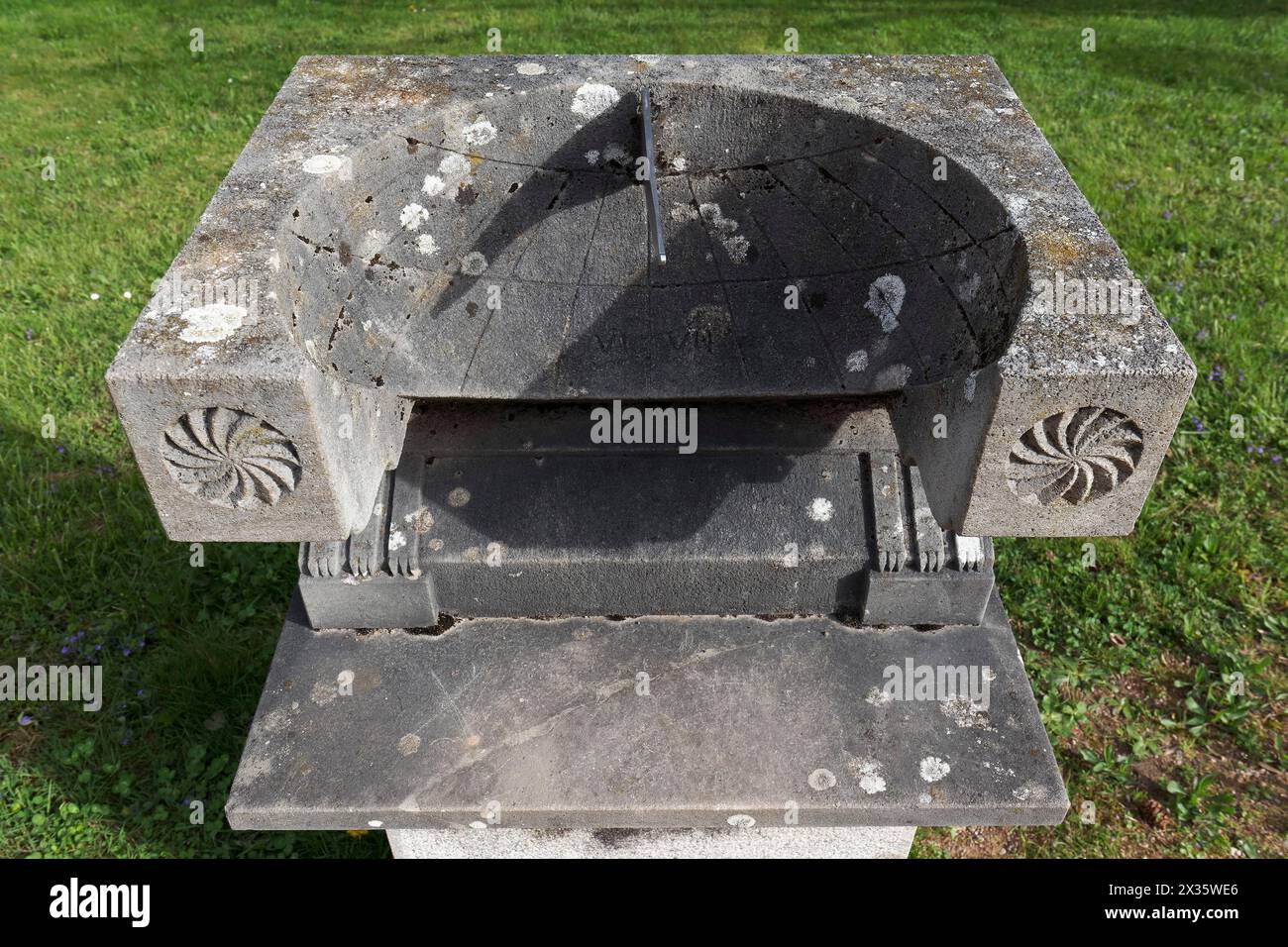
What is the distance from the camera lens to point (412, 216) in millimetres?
2938

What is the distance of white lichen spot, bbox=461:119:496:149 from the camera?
2.95 meters

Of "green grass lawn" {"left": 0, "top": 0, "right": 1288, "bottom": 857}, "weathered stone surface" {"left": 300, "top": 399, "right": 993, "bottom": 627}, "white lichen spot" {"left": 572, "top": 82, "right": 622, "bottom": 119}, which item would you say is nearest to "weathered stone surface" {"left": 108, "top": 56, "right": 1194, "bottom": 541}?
"white lichen spot" {"left": 572, "top": 82, "right": 622, "bottom": 119}

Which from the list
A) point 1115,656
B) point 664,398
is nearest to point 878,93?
point 664,398

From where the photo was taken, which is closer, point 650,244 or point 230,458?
point 230,458

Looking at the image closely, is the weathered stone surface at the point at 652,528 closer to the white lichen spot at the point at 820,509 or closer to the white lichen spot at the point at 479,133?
the white lichen spot at the point at 820,509

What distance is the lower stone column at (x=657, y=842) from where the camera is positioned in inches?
114

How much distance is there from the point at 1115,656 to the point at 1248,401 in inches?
68.9

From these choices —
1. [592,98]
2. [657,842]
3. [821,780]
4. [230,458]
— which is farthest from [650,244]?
[657,842]

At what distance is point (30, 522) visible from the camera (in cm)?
404

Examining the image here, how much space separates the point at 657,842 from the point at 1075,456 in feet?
5.54

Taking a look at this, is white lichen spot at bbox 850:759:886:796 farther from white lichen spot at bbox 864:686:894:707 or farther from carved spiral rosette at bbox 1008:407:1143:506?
carved spiral rosette at bbox 1008:407:1143:506

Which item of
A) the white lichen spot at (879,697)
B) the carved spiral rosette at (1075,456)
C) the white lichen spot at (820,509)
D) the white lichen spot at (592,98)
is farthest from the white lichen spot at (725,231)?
the white lichen spot at (879,697)

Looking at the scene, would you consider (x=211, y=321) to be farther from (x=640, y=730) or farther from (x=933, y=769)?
(x=933, y=769)

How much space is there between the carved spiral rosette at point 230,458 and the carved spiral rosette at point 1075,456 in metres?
1.60
